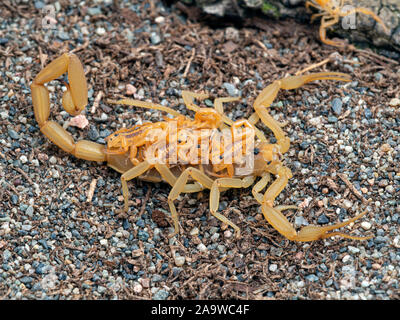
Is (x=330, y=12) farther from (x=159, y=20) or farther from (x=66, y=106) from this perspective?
(x=66, y=106)

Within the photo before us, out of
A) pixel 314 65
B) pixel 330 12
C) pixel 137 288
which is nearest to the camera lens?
pixel 137 288

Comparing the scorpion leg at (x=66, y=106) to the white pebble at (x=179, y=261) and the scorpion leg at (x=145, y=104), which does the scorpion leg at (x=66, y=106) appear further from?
the white pebble at (x=179, y=261)

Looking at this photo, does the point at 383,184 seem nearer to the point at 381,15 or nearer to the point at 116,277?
the point at 381,15

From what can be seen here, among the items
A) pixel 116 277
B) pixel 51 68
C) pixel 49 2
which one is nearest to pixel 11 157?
pixel 51 68

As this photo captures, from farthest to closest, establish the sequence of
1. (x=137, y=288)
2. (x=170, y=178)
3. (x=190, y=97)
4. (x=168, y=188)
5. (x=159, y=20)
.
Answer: (x=159, y=20)
(x=190, y=97)
(x=168, y=188)
(x=170, y=178)
(x=137, y=288)

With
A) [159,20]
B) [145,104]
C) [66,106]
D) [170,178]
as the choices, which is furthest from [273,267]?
[159,20]
